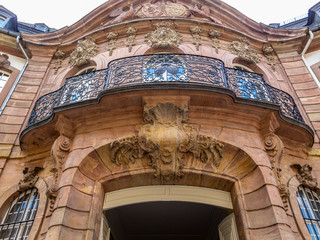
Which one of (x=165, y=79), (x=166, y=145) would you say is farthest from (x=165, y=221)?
(x=165, y=79)

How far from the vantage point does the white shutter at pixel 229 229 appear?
17.0 ft

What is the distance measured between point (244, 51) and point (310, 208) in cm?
580

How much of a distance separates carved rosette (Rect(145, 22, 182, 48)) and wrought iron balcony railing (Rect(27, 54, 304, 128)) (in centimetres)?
221

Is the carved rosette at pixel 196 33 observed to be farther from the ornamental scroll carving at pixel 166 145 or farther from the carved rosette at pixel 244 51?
the ornamental scroll carving at pixel 166 145

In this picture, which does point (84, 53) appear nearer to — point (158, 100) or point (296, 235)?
point (158, 100)

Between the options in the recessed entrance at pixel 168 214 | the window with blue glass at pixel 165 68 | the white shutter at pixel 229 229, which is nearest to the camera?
the white shutter at pixel 229 229

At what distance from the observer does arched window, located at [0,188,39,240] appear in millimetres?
5562

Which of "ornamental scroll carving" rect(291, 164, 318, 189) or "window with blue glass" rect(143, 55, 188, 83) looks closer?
"ornamental scroll carving" rect(291, 164, 318, 189)

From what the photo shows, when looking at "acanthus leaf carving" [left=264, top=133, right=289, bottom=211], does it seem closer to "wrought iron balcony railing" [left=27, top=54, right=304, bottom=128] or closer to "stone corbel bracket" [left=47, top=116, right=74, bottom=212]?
"wrought iron balcony railing" [left=27, top=54, right=304, bottom=128]

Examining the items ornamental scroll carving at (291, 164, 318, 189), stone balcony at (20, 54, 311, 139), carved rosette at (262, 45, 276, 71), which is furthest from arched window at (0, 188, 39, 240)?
carved rosette at (262, 45, 276, 71)

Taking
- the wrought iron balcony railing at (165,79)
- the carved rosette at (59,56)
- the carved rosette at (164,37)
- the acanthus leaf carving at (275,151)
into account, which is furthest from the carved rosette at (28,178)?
the carved rosette at (164,37)

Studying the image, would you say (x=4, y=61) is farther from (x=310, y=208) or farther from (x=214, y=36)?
(x=310, y=208)

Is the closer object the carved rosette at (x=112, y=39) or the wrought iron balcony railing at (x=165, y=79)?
the wrought iron balcony railing at (x=165, y=79)

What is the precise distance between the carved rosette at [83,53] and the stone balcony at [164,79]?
2.49 m
